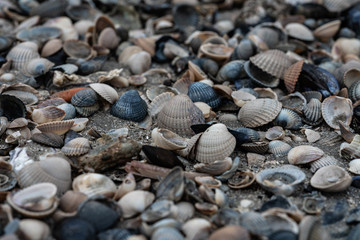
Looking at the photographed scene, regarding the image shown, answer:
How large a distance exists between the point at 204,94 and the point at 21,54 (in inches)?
76.6

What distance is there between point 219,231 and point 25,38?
3.39m

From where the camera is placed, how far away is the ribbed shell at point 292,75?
157 inches

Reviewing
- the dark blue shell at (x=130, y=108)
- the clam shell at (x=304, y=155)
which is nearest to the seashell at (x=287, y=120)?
the clam shell at (x=304, y=155)

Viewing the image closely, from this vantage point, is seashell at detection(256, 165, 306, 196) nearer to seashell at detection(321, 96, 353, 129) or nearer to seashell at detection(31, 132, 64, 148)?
seashell at detection(321, 96, 353, 129)

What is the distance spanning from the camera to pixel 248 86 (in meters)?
4.09

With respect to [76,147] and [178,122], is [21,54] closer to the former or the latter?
[76,147]

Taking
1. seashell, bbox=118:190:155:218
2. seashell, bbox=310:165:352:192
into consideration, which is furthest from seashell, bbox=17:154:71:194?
seashell, bbox=310:165:352:192

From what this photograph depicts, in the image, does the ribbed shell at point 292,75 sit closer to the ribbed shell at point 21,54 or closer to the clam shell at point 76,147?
the clam shell at point 76,147

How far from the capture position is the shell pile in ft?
8.42

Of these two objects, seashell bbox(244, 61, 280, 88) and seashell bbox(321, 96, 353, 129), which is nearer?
seashell bbox(321, 96, 353, 129)

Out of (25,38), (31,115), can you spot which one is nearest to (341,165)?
(31,115)

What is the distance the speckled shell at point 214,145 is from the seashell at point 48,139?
1051mm

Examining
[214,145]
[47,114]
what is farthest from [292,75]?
[47,114]

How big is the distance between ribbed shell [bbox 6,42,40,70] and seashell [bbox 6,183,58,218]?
2022 mm
